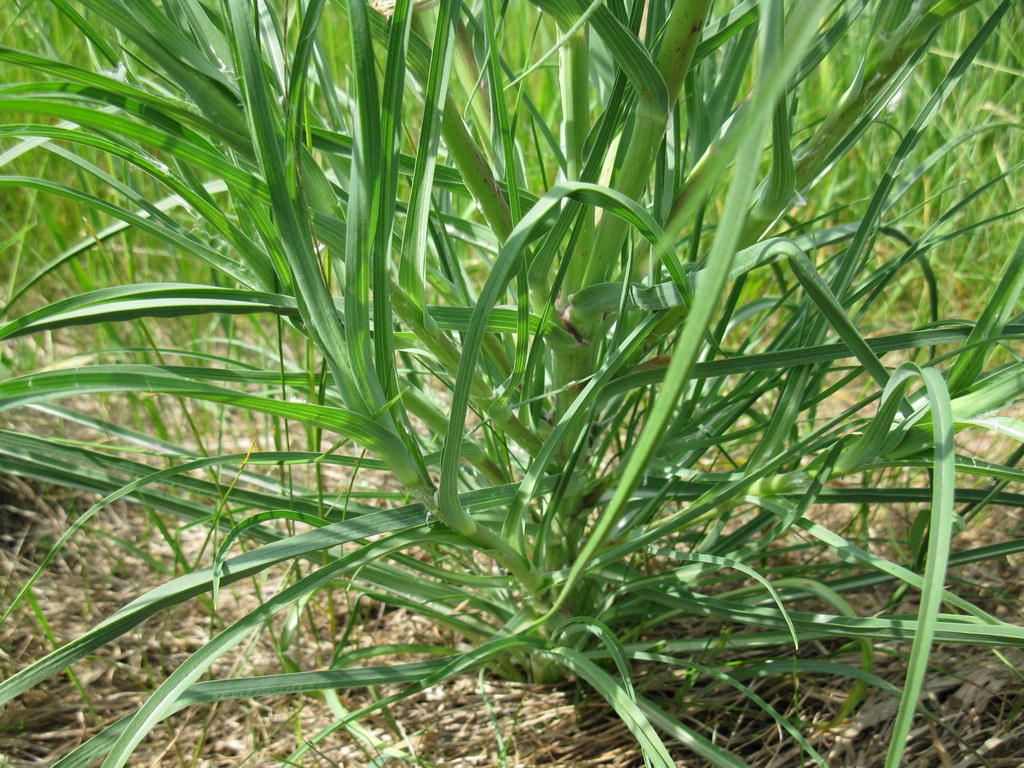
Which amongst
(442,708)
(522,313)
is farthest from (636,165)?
(442,708)

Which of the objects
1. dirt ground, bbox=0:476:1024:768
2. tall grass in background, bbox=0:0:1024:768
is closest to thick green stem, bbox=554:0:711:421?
tall grass in background, bbox=0:0:1024:768

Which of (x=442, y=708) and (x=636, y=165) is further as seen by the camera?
(x=442, y=708)

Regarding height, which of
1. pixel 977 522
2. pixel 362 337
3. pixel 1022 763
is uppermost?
pixel 362 337

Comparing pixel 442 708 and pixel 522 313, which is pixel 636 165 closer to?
pixel 522 313

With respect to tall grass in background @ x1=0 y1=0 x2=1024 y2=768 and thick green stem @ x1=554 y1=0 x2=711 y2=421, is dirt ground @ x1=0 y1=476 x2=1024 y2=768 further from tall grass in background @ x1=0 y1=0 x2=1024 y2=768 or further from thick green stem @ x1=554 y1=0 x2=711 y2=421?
thick green stem @ x1=554 y1=0 x2=711 y2=421

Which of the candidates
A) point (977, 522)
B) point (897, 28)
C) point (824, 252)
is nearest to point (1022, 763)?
point (977, 522)

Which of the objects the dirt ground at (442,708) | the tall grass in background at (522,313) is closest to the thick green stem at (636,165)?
the tall grass in background at (522,313)

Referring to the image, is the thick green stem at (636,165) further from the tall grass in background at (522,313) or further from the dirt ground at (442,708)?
the dirt ground at (442,708)

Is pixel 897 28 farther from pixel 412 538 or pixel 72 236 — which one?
pixel 72 236
